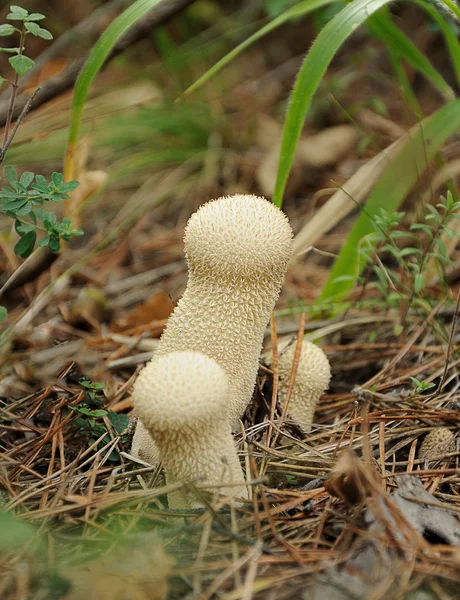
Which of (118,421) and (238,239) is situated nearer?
(238,239)

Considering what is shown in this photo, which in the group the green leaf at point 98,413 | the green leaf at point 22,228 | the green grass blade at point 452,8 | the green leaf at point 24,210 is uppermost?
the green grass blade at point 452,8

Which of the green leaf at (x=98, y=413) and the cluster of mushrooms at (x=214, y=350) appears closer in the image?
the cluster of mushrooms at (x=214, y=350)

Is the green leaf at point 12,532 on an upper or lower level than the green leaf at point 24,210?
lower

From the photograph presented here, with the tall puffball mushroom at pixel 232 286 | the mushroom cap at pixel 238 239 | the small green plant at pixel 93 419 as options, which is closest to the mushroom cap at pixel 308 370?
the tall puffball mushroom at pixel 232 286

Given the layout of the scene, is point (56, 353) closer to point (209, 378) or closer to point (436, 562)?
point (209, 378)

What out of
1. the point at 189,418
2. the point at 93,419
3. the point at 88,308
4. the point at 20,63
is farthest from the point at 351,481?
the point at 88,308

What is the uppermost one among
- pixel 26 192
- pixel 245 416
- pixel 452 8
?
pixel 452 8

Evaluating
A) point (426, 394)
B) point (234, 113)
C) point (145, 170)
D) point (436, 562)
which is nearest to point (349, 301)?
point (426, 394)

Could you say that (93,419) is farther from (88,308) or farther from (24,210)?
(88,308)

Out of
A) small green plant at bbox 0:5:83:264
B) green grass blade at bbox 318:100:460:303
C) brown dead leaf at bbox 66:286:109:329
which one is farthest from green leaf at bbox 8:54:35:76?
green grass blade at bbox 318:100:460:303

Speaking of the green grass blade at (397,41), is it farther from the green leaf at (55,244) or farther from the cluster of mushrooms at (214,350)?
the green leaf at (55,244)
